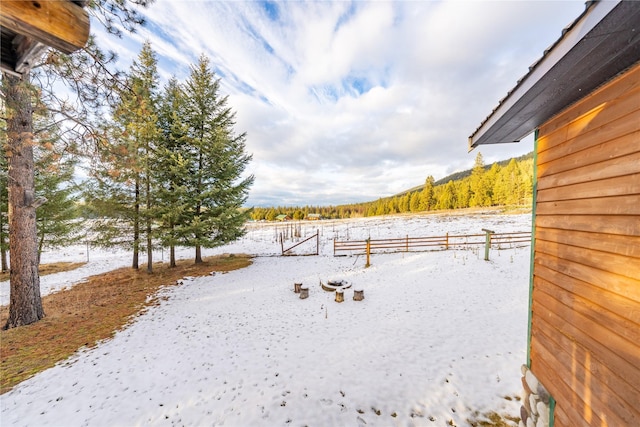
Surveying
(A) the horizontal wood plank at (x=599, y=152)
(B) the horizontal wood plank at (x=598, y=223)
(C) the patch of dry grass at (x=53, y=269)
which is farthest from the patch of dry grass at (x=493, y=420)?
(C) the patch of dry grass at (x=53, y=269)

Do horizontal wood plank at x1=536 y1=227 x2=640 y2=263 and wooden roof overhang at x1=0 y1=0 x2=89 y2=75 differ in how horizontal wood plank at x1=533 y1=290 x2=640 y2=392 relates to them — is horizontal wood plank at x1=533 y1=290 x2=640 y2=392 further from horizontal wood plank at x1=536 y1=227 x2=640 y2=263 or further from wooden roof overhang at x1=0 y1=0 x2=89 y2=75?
wooden roof overhang at x1=0 y1=0 x2=89 y2=75

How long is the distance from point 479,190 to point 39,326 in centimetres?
5807

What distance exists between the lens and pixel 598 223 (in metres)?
1.98

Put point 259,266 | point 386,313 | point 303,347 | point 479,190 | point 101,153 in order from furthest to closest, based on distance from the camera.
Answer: point 479,190, point 259,266, point 386,313, point 101,153, point 303,347

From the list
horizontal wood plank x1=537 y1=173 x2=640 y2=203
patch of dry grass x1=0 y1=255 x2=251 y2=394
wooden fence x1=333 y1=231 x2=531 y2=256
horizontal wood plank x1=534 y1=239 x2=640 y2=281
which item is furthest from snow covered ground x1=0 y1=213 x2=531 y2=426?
wooden fence x1=333 y1=231 x2=531 y2=256

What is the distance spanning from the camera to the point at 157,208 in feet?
35.7

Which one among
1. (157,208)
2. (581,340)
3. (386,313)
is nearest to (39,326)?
(157,208)

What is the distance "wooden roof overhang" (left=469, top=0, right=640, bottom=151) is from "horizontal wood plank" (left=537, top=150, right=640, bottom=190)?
68cm

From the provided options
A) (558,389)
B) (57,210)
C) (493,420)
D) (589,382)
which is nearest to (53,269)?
(57,210)

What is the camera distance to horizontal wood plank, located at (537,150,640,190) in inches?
66.7

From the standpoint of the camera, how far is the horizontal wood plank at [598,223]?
5.56ft

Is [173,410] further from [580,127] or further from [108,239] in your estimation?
[108,239]

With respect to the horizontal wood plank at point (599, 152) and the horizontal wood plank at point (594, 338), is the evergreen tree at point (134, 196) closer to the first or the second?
the horizontal wood plank at point (599, 152)

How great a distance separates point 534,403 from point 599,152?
121 inches
